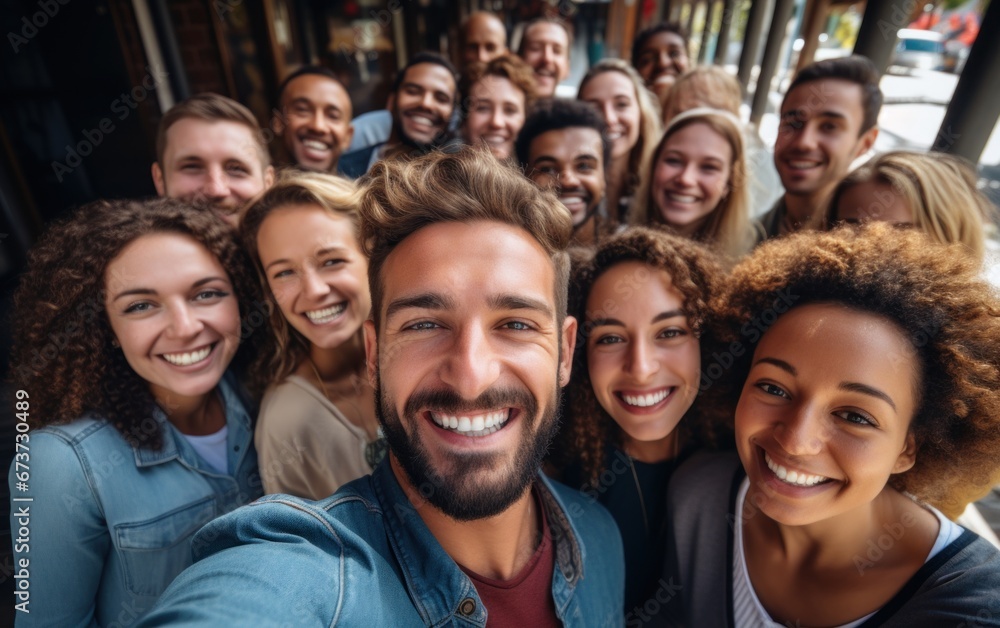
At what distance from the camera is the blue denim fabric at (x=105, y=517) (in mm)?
1527

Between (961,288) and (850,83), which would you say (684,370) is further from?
(850,83)

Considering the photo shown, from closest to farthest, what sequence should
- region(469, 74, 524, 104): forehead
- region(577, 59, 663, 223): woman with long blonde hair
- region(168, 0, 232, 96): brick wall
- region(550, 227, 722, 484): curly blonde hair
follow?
region(550, 227, 722, 484): curly blonde hair → region(469, 74, 524, 104): forehead → region(577, 59, 663, 223): woman with long blonde hair → region(168, 0, 232, 96): brick wall

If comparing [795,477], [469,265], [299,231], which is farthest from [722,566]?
[299,231]

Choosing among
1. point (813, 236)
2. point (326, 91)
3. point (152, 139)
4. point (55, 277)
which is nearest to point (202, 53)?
point (152, 139)

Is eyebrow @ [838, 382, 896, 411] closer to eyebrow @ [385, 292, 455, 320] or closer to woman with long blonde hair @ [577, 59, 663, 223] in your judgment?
eyebrow @ [385, 292, 455, 320]

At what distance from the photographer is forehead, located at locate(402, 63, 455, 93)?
4.00m

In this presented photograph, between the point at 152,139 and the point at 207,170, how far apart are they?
2.36m

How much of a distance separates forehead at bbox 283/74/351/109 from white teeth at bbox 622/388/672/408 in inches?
126

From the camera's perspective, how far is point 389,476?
133 centimetres

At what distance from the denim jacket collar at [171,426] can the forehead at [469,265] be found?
108 centimetres

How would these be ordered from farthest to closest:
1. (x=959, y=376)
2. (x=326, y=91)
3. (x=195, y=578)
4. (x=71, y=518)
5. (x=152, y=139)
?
(x=152, y=139)
(x=326, y=91)
(x=71, y=518)
(x=959, y=376)
(x=195, y=578)

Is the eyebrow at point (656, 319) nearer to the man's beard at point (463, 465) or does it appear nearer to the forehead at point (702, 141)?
the man's beard at point (463, 465)

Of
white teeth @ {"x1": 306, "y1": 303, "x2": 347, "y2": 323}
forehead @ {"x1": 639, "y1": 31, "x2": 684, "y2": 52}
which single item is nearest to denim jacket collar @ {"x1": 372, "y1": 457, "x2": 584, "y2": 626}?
white teeth @ {"x1": 306, "y1": 303, "x2": 347, "y2": 323}

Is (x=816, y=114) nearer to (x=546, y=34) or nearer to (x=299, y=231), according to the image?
(x=299, y=231)
